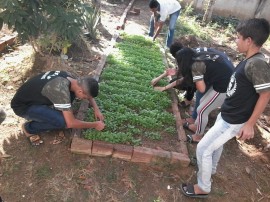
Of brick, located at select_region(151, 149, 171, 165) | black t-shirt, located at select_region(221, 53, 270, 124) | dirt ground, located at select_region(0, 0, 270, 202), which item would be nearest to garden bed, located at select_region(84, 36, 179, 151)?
brick, located at select_region(151, 149, 171, 165)

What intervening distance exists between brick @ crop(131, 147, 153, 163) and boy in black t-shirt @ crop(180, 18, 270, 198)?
0.86 meters

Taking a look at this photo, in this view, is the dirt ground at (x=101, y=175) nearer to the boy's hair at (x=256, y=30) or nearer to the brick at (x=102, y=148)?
the brick at (x=102, y=148)

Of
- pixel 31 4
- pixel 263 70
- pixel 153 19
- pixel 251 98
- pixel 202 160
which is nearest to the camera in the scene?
pixel 263 70

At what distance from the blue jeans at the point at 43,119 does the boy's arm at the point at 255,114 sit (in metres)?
2.42

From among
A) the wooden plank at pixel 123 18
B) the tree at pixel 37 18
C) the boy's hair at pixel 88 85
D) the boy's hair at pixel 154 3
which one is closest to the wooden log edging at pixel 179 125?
the boy's hair at pixel 88 85

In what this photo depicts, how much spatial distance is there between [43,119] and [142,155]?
152 cm

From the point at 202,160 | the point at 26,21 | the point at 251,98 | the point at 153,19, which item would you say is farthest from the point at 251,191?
the point at 153,19

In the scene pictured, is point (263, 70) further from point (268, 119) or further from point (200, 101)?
point (268, 119)

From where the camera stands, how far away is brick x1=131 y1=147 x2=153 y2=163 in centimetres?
408

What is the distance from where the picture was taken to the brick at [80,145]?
13.1ft

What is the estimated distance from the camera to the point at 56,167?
3.87m

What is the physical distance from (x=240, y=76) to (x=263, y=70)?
259mm

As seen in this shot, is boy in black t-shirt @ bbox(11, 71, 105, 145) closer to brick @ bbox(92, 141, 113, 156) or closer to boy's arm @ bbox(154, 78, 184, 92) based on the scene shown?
brick @ bbox(92, 141, 113, 156)

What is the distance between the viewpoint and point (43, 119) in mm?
4066
